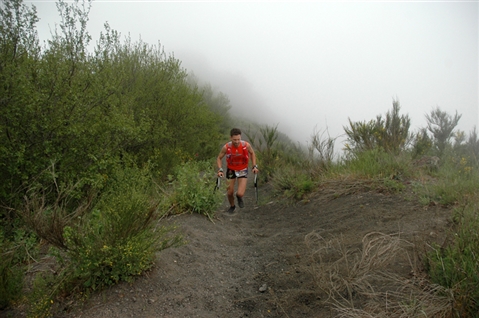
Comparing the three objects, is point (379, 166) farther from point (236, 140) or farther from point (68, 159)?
point (68, 159)

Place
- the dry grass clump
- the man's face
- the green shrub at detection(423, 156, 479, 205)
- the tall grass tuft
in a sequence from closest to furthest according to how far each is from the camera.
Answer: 1. the dry grass clump
2. the green shrub at detection(423, 156, 479, 205)
3. the tall grass tuft
4. the man's face

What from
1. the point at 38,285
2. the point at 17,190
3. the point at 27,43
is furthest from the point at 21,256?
the point at 27,43

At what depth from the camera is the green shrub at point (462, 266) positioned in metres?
2.98

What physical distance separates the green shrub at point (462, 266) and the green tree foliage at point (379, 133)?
731 cm

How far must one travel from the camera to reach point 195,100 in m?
19.2

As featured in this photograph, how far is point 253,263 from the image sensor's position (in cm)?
593

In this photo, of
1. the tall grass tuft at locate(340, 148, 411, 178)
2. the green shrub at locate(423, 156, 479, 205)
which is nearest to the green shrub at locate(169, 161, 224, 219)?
the tall grass tuft at locate(340, 148, 411, 178)

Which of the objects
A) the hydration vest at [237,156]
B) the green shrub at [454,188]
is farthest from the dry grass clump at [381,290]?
the hydration vest at [237,156]

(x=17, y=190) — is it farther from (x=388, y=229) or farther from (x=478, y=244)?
(x=478, y=244)

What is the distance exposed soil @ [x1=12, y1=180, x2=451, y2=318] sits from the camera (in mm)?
4188

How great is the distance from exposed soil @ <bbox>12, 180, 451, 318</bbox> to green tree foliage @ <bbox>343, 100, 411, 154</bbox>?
3.21 meters

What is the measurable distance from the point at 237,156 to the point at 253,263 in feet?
11.3

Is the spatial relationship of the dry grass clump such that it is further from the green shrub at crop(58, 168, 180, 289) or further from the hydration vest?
the hydration vest

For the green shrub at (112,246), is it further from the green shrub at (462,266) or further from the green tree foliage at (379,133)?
the green tree foliage at (379,133)
